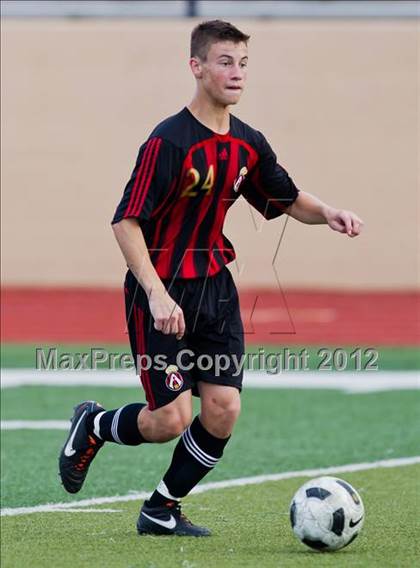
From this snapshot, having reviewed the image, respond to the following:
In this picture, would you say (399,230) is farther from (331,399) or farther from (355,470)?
(355,470)

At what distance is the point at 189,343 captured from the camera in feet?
16.5

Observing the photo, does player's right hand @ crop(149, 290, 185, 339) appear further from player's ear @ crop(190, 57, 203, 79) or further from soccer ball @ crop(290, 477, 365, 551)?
player's ear @ crop(190, 57, 203, 79)

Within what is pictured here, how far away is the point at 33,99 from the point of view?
1833 cm

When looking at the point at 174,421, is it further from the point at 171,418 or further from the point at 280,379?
the point at 280,379

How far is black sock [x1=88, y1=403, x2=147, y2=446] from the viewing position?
5.13m

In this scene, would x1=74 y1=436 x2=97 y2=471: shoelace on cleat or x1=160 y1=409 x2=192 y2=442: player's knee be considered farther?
x1=74 y1=436 x2=97 y2=471: shoelace on cleat

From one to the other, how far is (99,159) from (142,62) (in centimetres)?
156

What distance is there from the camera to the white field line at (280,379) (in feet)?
34.3

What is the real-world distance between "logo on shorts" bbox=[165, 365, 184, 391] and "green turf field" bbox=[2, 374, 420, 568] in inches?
24.2

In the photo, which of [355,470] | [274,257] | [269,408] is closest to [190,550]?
[355,470]

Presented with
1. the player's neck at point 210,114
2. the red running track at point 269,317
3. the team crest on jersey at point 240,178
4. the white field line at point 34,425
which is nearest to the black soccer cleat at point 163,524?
the team crest on jersey at point 240,178

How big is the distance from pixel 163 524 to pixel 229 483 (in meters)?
1.57
